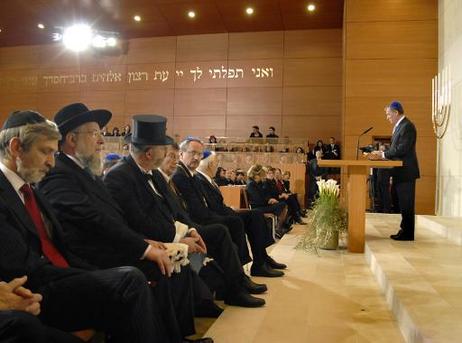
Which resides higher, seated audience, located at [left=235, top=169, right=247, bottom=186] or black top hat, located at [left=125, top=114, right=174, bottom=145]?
black top hat, located at [left=125, top=114, right=174, bottom=145]

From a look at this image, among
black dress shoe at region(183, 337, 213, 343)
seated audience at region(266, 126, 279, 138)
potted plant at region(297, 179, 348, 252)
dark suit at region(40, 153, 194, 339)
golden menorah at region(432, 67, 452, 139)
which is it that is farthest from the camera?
seated audience at region(266, 126, 279, 138)

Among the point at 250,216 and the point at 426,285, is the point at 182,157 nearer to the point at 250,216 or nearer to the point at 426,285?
the point at 250,216

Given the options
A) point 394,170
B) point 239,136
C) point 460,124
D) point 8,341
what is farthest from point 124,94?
point 8,341

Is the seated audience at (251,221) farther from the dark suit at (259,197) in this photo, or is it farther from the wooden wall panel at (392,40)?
the wooden wall panel at (392,40)

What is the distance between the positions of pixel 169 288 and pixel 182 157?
1.53m

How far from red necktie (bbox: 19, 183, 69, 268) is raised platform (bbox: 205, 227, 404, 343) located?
1.01m

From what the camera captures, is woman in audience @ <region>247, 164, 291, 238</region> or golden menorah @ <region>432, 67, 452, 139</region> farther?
golden menorah @ <region>432, 67, 452, 139</region>

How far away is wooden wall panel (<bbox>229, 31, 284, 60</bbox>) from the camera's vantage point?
1380 centimetres

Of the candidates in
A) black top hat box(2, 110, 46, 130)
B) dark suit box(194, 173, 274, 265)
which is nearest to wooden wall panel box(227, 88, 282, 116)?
dark suit box(194, 173, 274, 265)

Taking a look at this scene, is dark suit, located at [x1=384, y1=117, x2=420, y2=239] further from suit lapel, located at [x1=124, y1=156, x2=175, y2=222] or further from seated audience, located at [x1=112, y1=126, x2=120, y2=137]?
seated audience, located at [x1=112, y1=126, x2=120, y2=137]

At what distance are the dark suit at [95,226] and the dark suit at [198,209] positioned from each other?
1194 millimetres

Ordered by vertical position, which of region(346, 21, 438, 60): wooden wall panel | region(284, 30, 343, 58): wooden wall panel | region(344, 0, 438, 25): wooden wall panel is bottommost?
region(346, 21, 438, 60): wooden wall panel

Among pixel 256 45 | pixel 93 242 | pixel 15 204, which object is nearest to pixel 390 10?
pixel 256 45

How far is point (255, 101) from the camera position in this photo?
13984 millimetres
